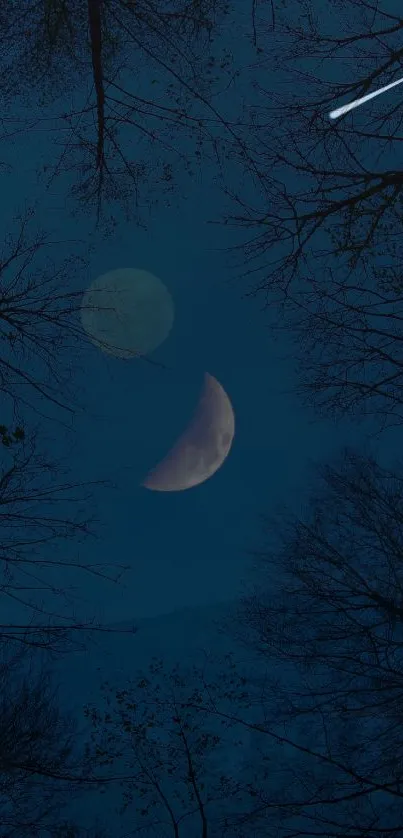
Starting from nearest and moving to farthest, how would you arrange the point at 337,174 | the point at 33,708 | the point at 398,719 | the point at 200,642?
the point at 337,174
the point at 398,719
the point at 33,708
the point at 200,642

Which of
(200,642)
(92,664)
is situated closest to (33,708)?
(92,664)

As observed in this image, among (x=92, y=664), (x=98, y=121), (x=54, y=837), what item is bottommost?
(x=54, y=837)

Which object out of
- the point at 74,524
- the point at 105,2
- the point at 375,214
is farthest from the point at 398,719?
the point at 105,2

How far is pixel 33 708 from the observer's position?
1074cm

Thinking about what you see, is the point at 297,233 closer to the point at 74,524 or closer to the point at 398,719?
the point at 74,524

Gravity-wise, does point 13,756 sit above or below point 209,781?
below

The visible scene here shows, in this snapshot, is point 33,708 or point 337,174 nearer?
point 337,174

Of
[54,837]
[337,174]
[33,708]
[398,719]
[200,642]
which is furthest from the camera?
[200,642]

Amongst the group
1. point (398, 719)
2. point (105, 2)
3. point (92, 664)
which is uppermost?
point (92, 664)

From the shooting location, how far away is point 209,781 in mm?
60062

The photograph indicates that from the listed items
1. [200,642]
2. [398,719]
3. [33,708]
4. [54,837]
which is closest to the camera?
[398,719]

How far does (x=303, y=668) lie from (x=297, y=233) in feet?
19.1

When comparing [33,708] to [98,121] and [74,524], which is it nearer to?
[74,524]

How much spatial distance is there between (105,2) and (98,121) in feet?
3.96
